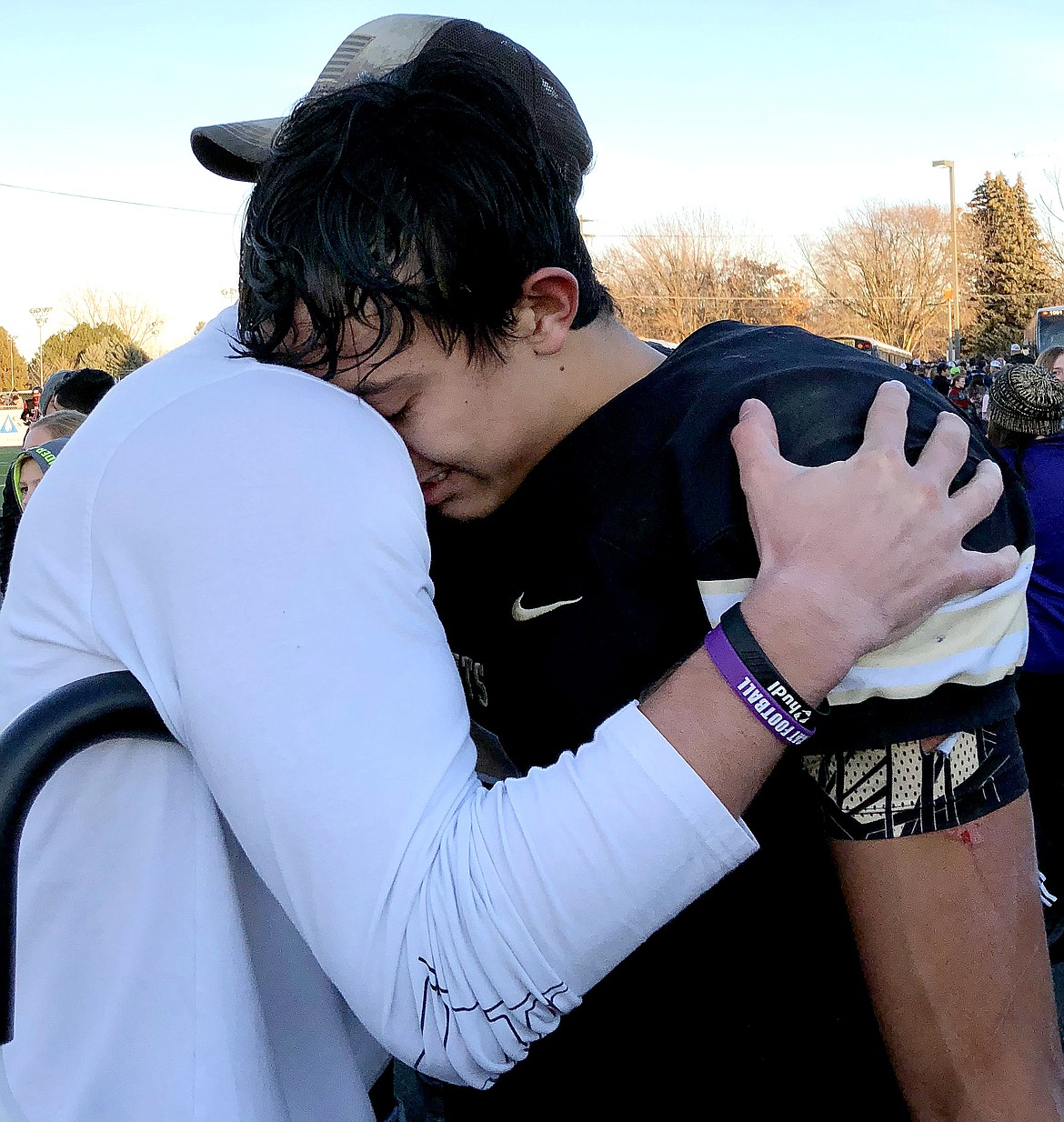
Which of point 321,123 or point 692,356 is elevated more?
point 321,123

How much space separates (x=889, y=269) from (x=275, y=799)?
67021 millimetres

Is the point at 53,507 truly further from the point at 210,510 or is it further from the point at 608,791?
the point at 608,791

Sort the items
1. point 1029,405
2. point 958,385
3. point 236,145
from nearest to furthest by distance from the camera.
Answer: point 236,145, point 1029,405, point 958,385

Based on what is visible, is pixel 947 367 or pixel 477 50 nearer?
pixel 477 50

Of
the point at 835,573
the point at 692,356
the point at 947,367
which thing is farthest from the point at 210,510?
the point at 947,367

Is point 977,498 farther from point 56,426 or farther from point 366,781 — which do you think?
point 56,426

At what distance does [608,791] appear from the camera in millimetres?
953

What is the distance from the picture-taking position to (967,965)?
3.64 feet

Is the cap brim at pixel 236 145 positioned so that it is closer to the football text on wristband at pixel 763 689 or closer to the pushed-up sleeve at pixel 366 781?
the pushed-up sleeve at pixel 366 781

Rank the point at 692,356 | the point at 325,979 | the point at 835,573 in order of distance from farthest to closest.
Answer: the point at 692,356 → the point at 325,979 → the point at 835,573

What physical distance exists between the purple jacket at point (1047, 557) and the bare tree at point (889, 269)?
61157mm

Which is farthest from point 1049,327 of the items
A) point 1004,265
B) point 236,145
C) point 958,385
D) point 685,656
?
point 1004,265

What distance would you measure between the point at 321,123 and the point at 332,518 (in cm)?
60

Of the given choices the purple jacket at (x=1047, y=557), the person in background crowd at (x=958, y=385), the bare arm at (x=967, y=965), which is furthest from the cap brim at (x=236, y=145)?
the person in background crowd at (x=958, y=385)
